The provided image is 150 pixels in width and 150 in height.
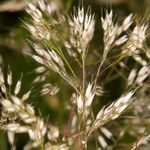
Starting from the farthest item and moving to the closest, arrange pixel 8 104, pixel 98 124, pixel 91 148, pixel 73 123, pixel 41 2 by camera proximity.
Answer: pixel 91 148, pixel 73 123, pixel 41 2, pixel 98 124, pixel 8 104

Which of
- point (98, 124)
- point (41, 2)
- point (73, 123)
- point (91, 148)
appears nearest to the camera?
point (98, 124)

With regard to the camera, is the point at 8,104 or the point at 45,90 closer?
the point at 8,104

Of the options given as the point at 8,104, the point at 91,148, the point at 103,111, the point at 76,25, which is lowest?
the point at 91,148

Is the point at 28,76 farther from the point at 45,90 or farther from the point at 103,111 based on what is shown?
the point at 103,111

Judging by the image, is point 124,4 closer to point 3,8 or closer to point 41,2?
point 3,8

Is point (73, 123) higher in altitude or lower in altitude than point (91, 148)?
higher

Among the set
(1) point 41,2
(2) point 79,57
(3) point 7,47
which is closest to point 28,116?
(2) point 79,57

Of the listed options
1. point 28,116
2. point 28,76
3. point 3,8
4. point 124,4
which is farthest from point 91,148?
point 28,116

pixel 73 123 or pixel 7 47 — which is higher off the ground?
pixel 7 47

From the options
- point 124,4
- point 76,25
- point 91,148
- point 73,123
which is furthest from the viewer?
point 124,4
